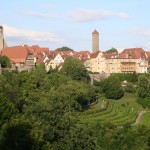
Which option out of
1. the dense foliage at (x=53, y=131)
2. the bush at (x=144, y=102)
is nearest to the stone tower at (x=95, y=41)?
the bush at (x=144, y=102)

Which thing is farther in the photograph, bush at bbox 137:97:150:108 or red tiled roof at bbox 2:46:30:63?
red tiled roof at bbox 2:46:30:63

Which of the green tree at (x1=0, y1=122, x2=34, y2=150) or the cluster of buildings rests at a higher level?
the cluster of buildings

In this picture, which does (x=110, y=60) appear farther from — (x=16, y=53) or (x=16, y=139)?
(x=16, y=139)

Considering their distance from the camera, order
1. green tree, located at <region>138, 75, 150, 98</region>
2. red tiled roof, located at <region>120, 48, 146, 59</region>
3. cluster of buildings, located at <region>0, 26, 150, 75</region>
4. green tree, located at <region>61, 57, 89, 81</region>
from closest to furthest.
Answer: green tree, located at <region>138, 75, 150, 98</region> < green tree, located at <region>61, 57, 89, 81</region> < cluster of buildings, located at <region>0, 26, 150, 75</region> < red tiled roof, located at <region>120, 48, 146, 59</region>

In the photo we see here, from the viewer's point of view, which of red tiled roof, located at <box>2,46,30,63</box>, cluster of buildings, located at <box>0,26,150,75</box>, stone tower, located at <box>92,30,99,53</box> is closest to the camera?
red tiled roof, located at <box>2,46,30,63</box>

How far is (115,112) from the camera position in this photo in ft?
197

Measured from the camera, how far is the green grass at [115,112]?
2107 inches

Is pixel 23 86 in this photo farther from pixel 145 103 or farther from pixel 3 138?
pixel 3 138

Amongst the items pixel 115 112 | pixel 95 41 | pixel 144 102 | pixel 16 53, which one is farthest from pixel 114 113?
pixel 95 41

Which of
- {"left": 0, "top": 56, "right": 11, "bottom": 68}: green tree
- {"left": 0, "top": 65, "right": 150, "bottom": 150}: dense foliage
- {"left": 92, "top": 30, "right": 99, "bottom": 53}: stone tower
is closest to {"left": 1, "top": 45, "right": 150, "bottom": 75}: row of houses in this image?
{"left": 92, "top": 30, "right": 99, "bottom": 53}: stone tower

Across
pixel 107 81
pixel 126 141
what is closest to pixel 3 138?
pixel 126 141

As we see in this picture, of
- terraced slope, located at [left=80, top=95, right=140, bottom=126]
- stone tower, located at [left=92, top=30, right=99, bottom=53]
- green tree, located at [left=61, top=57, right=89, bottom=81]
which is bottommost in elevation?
terraced slope, located at [left=80, top=95, right=140, bottom=126]

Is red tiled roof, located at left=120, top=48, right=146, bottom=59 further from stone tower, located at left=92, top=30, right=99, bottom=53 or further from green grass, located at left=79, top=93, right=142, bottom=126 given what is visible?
green grass, located at left=79, top=93, right=142, bottom=126

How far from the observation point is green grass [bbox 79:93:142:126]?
5353 centimetres
